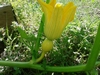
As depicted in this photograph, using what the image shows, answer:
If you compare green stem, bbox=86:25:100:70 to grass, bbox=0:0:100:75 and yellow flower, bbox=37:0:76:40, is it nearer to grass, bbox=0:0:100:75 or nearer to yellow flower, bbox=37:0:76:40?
yellow flower, bbox=37:0:76:40

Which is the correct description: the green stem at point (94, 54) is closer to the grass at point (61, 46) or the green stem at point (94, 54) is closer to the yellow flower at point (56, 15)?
the yellow flower at point (56, 15)

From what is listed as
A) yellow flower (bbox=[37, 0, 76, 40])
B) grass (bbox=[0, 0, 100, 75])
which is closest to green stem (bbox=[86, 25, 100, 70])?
yellow flower (bbox=[37, 0, 76, 40])

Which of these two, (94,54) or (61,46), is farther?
(61,46)

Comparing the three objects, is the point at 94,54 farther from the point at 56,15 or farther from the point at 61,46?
the point at 61,46

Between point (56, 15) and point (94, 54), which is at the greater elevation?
point (56, 15)

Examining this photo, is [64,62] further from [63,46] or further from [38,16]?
[38,16]

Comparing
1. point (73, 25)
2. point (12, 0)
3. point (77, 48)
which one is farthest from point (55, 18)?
point (12, 0)

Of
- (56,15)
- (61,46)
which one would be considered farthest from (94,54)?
(61,46)

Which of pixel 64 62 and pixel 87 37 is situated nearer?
pixel 64 62
